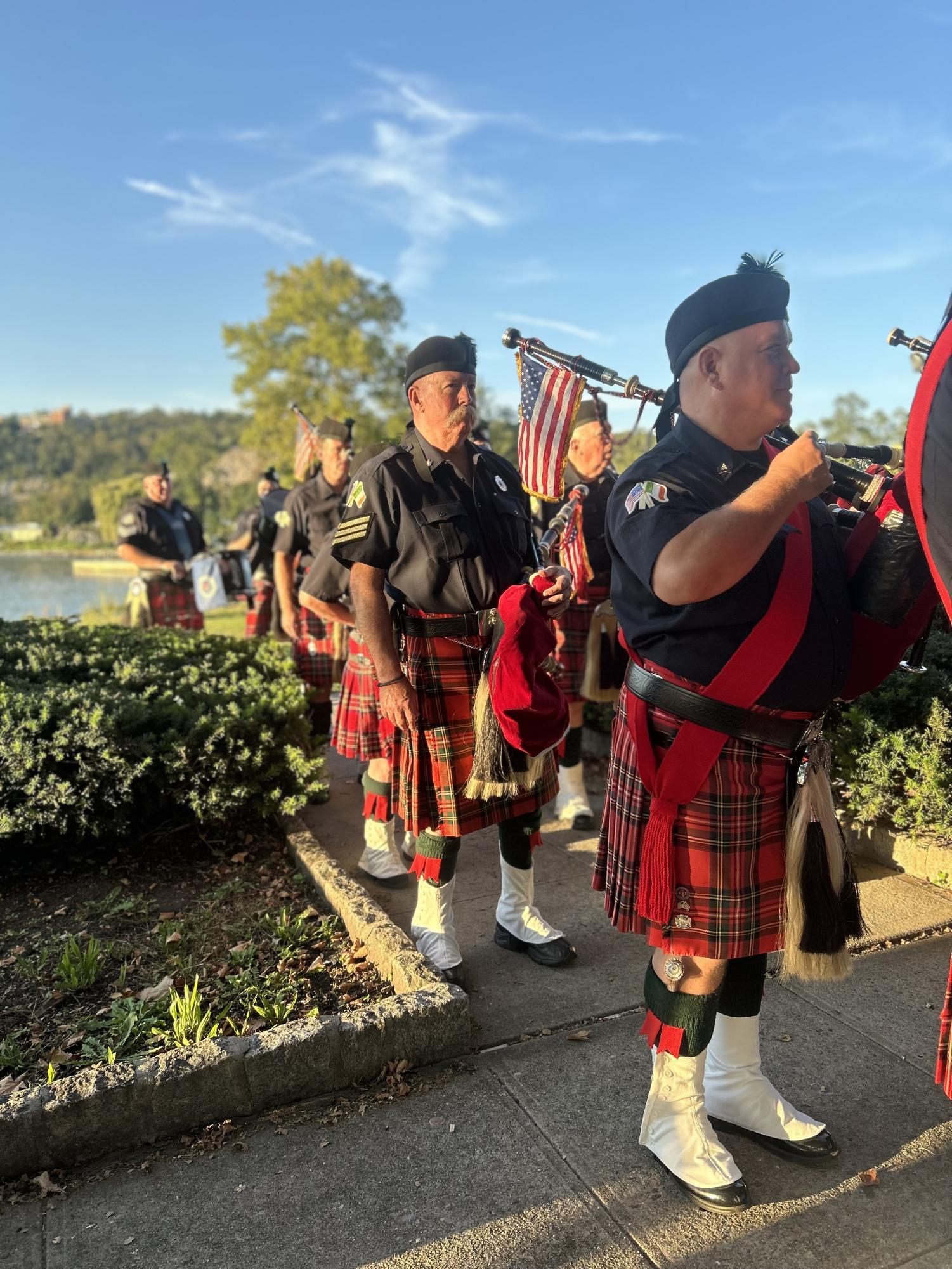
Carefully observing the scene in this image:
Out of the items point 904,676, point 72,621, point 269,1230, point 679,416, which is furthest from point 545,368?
point 72,621

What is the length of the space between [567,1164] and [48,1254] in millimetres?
1045

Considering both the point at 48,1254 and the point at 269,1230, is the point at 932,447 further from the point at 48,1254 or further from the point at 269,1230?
the point at 48,1254

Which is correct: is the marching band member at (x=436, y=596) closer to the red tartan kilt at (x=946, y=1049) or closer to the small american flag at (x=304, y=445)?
the red tartan kilt at (x=946, y=1049)

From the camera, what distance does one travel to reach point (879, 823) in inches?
138

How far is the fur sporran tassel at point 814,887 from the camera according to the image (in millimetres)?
1801

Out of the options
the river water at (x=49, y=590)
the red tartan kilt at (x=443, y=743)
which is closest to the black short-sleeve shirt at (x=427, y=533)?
the red tartan kilt at (x=443, y=743)

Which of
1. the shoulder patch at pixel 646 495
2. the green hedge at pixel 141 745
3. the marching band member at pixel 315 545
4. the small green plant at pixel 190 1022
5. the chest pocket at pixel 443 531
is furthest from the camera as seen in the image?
the marching band member at pixel 315 545

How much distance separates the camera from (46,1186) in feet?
6.31

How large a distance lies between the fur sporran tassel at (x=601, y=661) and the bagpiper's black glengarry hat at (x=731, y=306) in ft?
9.09

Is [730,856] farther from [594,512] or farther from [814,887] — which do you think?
A: [594,512]

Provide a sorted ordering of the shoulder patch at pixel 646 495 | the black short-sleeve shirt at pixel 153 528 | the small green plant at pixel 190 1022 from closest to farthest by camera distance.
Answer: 1. the shoulder patch at pixel 646 495
2. the small green plant at pixel 190 1022
3. the black short-sleeve shirt at pixel 153 528

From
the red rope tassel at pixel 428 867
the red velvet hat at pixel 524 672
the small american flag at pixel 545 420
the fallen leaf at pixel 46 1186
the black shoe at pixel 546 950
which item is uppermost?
the small american flag at pixel 545 420

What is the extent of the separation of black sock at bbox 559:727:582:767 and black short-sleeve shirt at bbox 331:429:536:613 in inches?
63.9

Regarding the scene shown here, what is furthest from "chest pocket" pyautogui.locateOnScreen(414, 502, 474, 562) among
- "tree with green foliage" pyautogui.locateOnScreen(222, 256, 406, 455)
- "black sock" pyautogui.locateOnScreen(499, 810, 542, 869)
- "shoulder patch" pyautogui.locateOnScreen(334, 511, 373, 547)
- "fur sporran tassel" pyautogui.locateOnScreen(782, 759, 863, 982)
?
"tree with green foliage" pyautogui.locateOnScreen(222, 256, 406, 455)
